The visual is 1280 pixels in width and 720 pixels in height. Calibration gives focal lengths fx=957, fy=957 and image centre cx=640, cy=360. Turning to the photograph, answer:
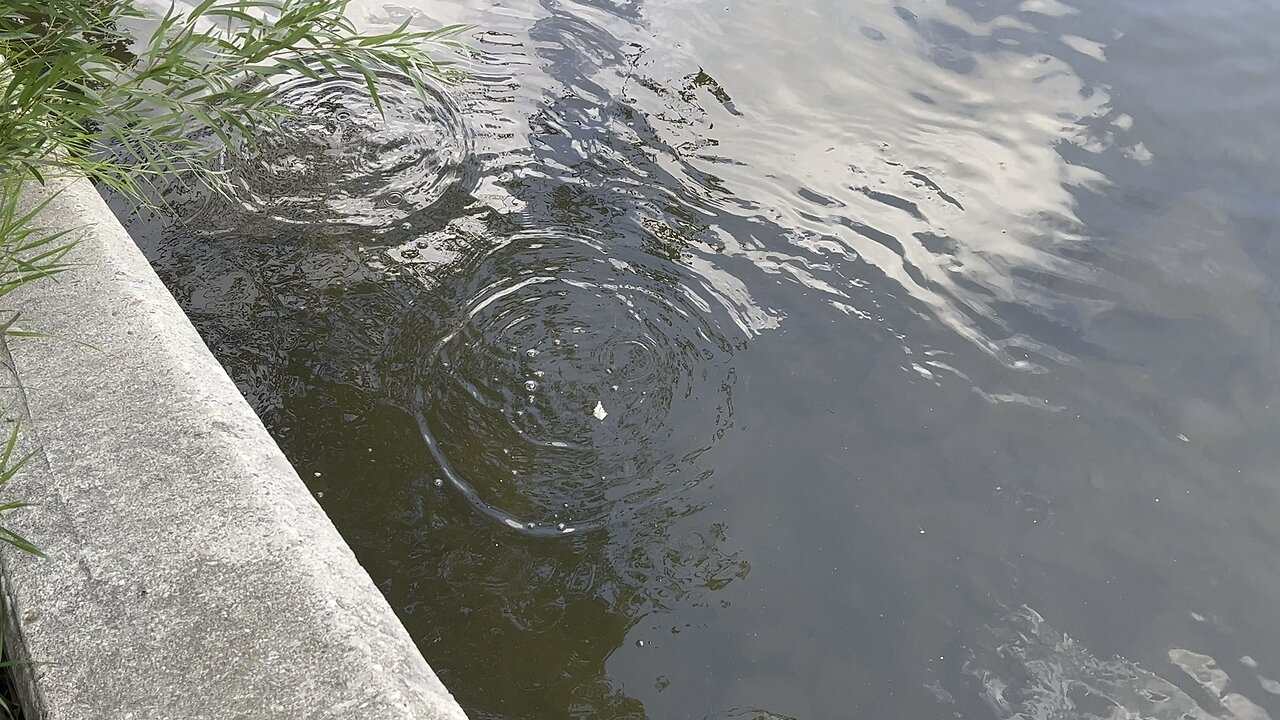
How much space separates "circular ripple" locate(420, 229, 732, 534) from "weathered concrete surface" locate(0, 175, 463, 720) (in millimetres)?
943

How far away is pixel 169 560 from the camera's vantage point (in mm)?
2176

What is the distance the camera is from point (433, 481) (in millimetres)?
3256

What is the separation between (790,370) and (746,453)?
477mm

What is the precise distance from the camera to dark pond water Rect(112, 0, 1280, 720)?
3076 millimetres

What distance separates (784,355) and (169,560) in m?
2.43

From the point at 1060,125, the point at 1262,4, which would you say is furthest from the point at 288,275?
the point at 1262,4

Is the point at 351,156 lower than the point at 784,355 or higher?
higher

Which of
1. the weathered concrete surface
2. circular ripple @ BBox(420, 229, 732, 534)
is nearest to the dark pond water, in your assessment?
circular ripple @ BBox(420, 229, 732, 534)

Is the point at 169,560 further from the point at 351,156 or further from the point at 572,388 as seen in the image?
the point at 351,156

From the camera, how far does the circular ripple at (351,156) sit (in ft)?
13.5

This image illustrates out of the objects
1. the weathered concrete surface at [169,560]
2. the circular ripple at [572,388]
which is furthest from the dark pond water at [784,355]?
the weathered concrete surface at [169,560]

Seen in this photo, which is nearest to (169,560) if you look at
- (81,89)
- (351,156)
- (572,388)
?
(81,89)

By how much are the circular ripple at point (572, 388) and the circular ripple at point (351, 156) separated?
2.01 feet

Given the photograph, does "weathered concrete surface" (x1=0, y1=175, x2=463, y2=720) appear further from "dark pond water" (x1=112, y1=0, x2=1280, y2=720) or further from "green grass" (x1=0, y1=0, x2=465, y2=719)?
"dark pond water" (x1=112, y1=0, x2=1280, y2=720)
